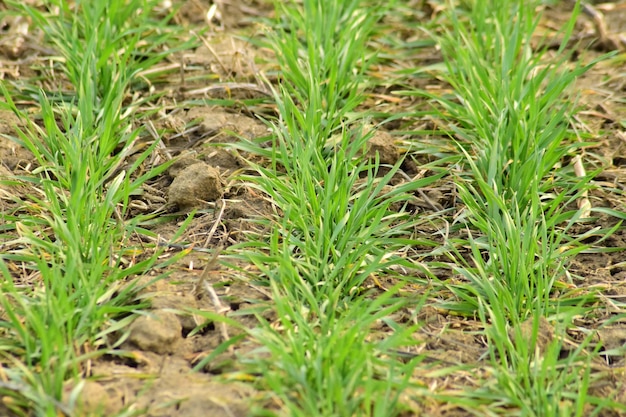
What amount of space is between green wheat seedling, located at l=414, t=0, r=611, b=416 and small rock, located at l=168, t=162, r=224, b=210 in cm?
81

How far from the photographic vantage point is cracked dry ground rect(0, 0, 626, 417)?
Answer: 2293 millimetres

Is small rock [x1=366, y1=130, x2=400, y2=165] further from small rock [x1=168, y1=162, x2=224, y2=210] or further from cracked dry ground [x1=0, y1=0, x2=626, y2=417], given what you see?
small rock [x1=168, y1=162, x2=224, y2=210]

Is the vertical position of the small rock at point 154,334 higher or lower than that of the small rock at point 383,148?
lower

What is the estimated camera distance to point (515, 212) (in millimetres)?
2879

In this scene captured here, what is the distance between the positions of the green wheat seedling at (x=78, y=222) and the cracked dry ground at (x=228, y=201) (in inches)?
3.3

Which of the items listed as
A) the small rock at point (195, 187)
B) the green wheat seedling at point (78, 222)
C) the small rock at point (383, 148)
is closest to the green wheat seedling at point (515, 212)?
the small rock at point (383, 148)

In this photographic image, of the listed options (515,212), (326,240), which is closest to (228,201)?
(326,240)

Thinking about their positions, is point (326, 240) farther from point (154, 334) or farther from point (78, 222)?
point (78, 222)

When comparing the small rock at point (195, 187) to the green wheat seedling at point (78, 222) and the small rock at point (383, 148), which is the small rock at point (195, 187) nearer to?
the green wheat seedling at point (78, 222)

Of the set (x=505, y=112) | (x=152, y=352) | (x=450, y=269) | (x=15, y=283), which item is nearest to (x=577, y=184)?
(x=505, y=112)

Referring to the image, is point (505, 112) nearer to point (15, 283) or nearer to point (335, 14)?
point (335, 14)

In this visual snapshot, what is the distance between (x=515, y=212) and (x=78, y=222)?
4.36ft

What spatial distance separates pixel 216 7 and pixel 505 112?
175 cm

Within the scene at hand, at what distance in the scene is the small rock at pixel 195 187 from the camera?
3000 mm
